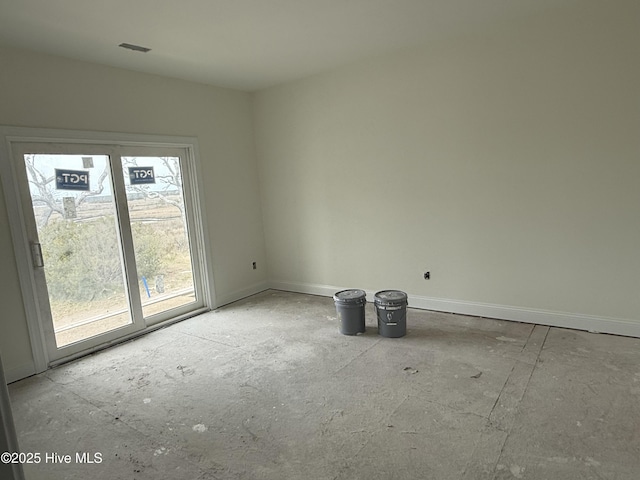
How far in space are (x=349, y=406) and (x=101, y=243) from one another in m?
2.92

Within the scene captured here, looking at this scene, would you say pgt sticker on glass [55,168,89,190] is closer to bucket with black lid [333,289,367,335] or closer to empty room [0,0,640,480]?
empty room [0,0,640,480]

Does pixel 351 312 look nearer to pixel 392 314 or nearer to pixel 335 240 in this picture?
pixel 392 314

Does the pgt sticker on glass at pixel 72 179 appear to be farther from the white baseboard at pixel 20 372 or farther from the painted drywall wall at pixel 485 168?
the painted drywall wall at pixel 485 168

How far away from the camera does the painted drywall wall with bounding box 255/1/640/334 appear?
335cm

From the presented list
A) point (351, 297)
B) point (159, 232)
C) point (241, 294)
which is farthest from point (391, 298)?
point (159, 232)

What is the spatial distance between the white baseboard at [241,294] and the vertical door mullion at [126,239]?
3.36 feet

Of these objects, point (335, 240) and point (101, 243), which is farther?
point (335, 240)

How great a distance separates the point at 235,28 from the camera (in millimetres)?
3264

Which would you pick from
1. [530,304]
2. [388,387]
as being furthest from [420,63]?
[388,387]

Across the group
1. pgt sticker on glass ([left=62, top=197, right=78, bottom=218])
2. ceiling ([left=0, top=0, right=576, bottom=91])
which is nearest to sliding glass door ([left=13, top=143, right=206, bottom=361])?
pgt sticker on glass ([left=62, top=197, right=78, bottom=218])

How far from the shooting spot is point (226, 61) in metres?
4.08

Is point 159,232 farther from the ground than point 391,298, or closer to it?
farther from the ground

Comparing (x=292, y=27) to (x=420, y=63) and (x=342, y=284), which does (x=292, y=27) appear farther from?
(x=342, y=284)

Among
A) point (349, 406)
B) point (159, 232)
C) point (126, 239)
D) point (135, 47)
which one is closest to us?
point (349, 406)
